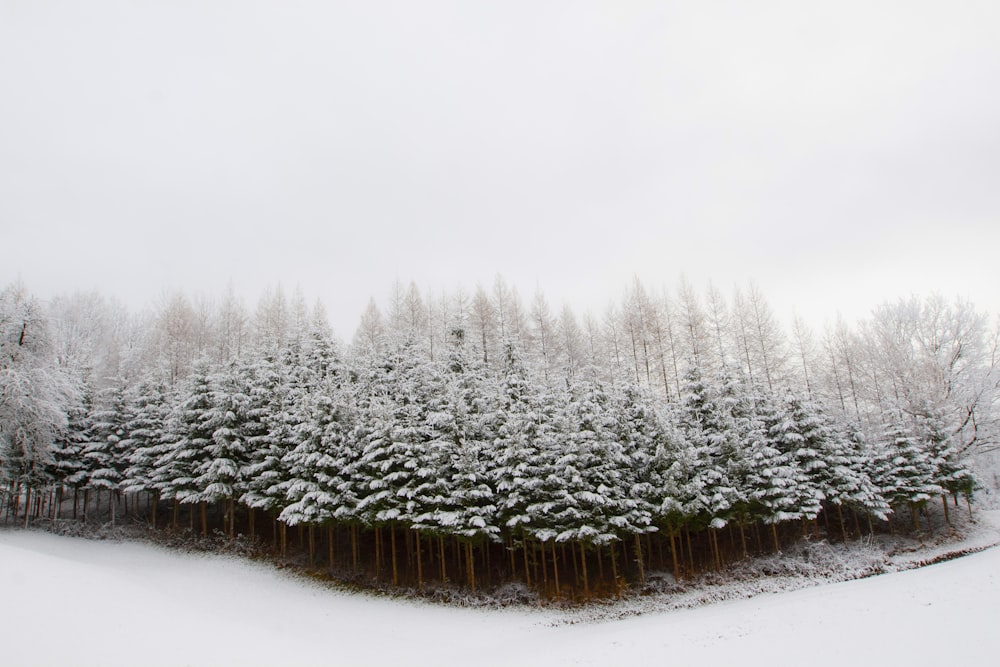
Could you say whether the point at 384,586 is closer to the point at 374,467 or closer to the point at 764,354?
the point at 374,467

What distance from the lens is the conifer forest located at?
2764 cm

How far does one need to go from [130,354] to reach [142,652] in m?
39.4

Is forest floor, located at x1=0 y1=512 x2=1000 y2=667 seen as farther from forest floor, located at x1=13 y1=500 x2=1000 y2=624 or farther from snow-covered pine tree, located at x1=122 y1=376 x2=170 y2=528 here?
snow-covered pine tree, located at x1=122 y1=376 x2=170 y2=528

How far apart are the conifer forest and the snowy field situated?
181 inches

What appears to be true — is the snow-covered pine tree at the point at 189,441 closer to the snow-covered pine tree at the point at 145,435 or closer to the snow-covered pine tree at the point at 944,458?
the snow-covered pine tree at the point at 145,435

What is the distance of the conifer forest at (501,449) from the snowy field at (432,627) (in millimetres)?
4595

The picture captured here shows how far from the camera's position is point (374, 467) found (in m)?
28.2

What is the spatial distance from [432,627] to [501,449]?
30.7 ft

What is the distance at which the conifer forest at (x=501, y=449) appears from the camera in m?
27.6

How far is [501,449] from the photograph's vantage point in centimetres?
2883

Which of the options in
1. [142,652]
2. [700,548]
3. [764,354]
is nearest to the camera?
[142,652]

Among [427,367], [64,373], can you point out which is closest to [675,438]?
[427,367]

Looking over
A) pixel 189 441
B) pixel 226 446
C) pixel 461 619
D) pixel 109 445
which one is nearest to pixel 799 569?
pixel 461 619

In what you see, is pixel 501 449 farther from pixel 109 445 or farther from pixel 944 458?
pixel 944 458
